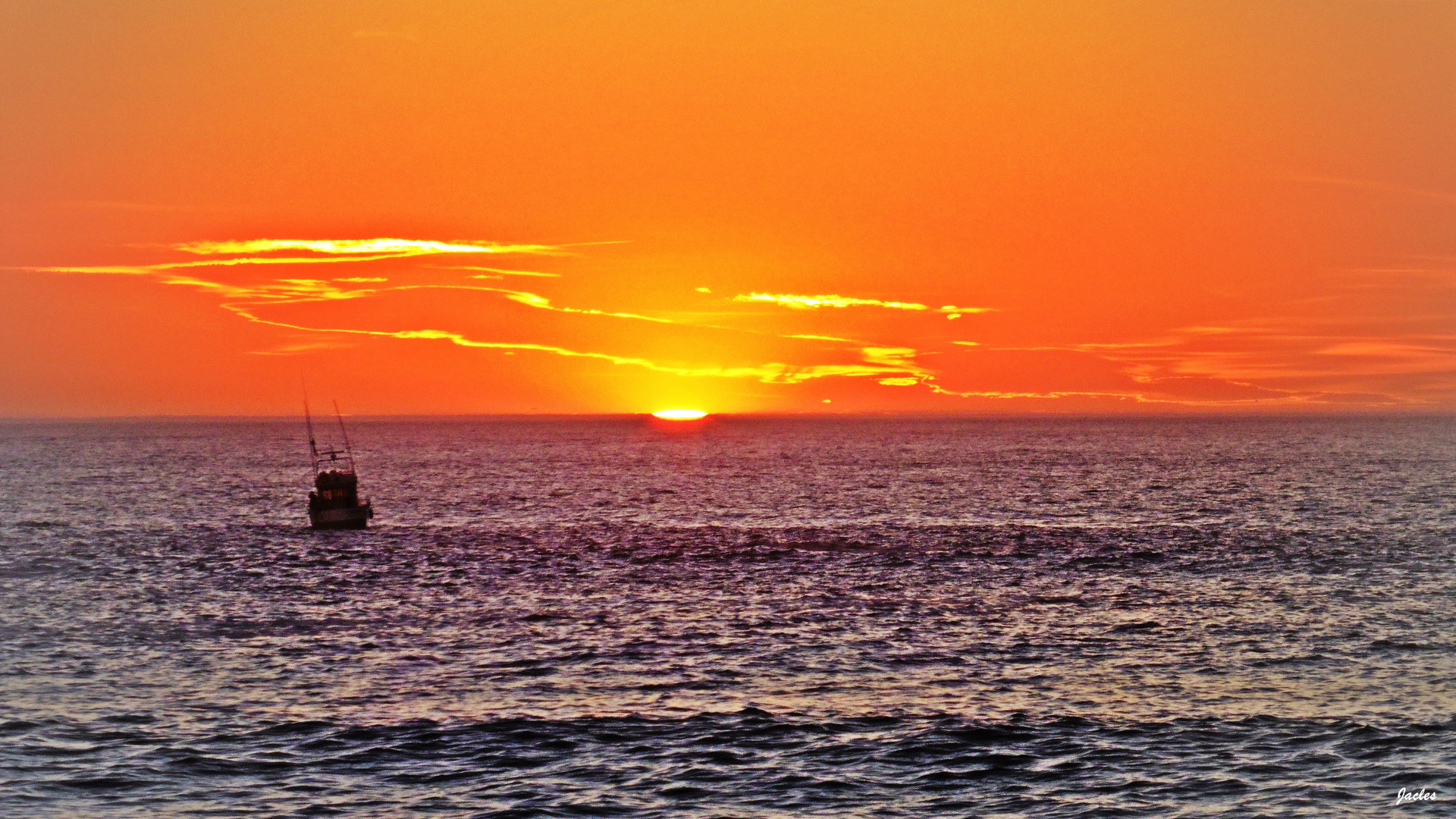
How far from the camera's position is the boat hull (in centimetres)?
8281

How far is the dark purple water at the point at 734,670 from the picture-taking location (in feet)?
90.2

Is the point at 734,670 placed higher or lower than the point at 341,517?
lower

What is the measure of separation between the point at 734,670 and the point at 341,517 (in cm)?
5107

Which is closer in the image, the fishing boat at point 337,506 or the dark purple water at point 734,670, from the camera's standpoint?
the dark purple water at point 734,670

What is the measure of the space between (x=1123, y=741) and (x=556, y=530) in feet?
185

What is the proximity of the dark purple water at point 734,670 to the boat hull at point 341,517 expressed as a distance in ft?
6.91

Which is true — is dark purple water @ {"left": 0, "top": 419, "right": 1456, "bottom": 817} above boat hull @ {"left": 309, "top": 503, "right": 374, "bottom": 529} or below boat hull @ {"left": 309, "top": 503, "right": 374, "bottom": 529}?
below

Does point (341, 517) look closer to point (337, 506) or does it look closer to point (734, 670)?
point (337, 506)

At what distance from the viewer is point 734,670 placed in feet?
125

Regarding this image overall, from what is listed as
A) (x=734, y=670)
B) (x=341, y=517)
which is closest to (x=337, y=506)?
(x=341, y=517)

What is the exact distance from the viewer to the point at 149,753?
2983 cm

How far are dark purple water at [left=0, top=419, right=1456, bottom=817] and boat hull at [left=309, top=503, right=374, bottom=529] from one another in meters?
2.11

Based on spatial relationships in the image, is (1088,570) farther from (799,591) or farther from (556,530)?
(556,530)

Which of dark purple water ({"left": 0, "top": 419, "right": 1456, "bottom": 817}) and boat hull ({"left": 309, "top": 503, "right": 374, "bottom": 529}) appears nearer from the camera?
dark purple water ({"left": 0, "top": 419, "right": 1456, "bottom": 817})
